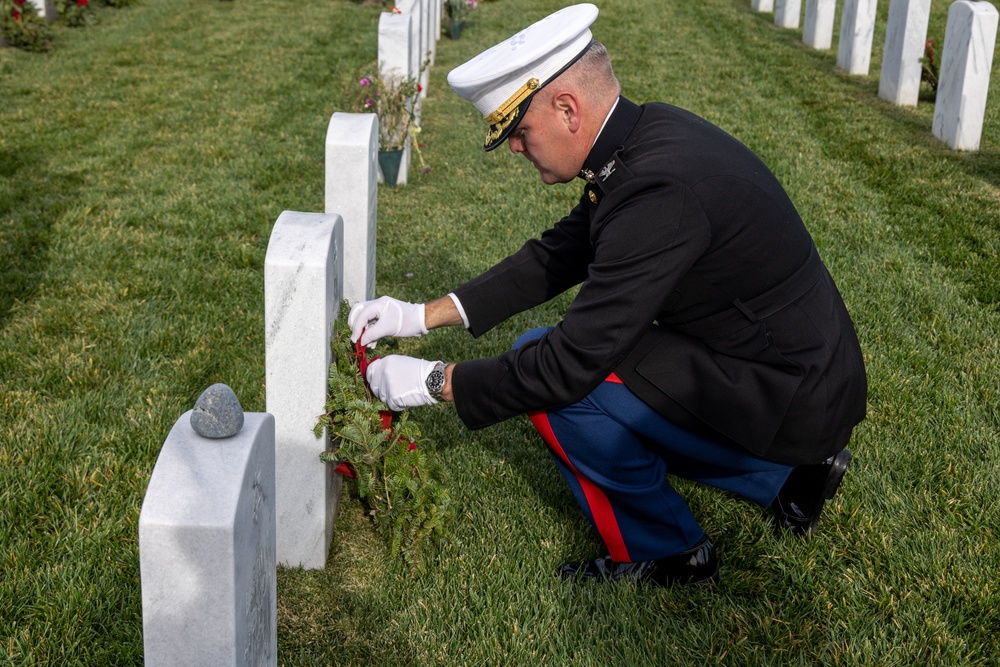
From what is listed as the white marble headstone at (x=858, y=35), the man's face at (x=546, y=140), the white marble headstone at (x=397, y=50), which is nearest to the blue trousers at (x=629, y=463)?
the man's face at (x=546, y=140)

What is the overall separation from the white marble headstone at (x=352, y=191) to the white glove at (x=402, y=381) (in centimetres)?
43

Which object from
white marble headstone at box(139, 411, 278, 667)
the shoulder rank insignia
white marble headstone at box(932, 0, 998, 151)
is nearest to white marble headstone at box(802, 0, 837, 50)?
white marble headstone at box(932, 0, 998, 151)

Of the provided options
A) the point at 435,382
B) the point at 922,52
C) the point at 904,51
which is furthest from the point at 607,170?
the point at 922,52

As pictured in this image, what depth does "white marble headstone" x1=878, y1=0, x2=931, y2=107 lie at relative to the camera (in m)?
8.22

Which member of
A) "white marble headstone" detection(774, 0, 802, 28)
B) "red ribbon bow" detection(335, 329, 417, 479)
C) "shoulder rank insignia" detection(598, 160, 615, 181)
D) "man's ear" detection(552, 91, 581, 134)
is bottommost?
"white marble headstone" detection(774, 0, 802, 28)

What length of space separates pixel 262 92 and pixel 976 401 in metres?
6.79

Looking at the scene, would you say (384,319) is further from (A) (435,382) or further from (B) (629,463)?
(B) (629,463)

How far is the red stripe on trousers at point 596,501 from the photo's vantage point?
281cm

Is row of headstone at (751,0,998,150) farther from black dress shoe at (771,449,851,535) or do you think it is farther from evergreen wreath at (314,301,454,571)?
evergreen wreath at (314,301,454,571)

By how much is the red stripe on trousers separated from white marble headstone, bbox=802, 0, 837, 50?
9985 millimetres

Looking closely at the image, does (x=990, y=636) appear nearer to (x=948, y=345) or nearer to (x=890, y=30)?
(x=948, y=345)

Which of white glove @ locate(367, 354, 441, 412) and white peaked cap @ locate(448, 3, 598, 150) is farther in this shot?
white glove @ locate(367, 354, 441, 412)

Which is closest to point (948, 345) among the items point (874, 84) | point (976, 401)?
point (976, 401)

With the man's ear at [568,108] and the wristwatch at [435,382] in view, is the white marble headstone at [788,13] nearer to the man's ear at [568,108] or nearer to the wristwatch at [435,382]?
the man's ear at [568,108]
